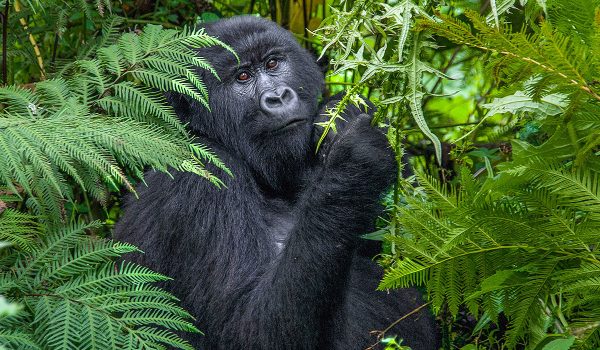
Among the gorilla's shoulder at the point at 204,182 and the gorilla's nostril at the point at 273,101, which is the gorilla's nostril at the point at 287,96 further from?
the gorilla's shoulder at the point at 204,182

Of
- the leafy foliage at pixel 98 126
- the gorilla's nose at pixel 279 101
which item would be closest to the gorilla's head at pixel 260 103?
the gorilla's nose at pixel 279 101

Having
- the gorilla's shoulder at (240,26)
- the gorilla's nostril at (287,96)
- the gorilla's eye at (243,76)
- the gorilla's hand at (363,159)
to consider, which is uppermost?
the gorilla's shoulder at (240,26)

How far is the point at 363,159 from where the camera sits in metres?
3.11

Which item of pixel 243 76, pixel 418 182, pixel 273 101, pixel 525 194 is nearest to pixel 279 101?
pixel 273 101

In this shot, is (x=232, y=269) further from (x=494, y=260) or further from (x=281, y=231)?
(x=494, y=260)

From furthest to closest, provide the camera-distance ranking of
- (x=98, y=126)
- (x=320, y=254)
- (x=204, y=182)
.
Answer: (x=204, y=182), (x=320, y=254), (x=98, y=126)

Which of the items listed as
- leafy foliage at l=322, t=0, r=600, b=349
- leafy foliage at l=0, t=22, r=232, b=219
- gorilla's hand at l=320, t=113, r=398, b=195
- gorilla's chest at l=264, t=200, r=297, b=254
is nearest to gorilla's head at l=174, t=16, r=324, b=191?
gorilla's chest at l=264, t=200, r=297, b=254

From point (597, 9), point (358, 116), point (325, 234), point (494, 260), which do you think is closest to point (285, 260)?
point (325, 234)

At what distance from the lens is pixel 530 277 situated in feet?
7.61

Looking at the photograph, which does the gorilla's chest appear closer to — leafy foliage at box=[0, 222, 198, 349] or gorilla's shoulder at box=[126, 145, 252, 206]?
gorilla's shoulder at box=[126, 145, 252, 206]

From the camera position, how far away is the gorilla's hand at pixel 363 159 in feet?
10.2

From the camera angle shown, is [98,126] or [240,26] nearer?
[98,126]

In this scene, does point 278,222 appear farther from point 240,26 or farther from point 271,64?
point 240,26

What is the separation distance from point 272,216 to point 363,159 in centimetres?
58
